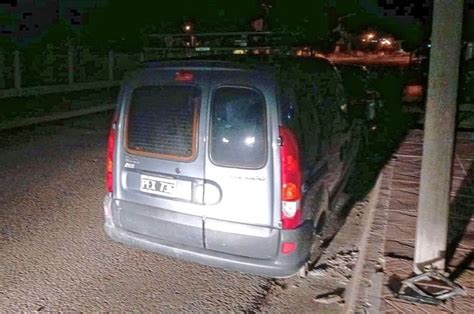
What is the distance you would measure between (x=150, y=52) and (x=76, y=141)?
17.0 m

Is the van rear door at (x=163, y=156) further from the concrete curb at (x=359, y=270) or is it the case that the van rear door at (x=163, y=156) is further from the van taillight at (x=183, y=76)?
the concrete curb at (x=359, y=270)

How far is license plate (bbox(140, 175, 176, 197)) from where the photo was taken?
4.27 meters

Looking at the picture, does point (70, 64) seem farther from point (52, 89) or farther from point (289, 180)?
point (289, 180)

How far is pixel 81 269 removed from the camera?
4855 mm

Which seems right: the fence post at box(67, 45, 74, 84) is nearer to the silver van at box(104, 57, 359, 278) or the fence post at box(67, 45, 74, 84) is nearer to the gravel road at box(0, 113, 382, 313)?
the gravel road at box(0, 113, 382, 313)

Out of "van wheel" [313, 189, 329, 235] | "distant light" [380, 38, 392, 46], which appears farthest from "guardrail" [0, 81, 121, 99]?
"distant light" [380, 38, 392, 46]

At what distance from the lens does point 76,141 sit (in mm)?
11195

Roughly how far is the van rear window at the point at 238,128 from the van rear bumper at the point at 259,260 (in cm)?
62

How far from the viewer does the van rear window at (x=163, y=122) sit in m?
4.12

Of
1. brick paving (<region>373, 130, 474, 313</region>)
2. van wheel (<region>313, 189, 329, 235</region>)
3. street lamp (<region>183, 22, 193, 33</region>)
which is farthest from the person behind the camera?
street lamp (<region>183, 22, 193, 33</region>)

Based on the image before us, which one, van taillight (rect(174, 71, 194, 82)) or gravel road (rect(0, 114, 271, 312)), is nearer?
van taillight (rect(174, 71, 194, 82))

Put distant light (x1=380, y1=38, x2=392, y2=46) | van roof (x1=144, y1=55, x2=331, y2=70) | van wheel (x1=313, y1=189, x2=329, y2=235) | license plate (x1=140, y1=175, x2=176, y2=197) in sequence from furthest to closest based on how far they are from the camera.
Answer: distant light (x1=380, y1=38, x2=392, y2=46), van wheel (x1=313, y1=189, x2=329, y2=235), license plate (x1=140, y1=175, x2=176, y2=197), van roof (x1=144, y1=55, x2=331, y2=70)

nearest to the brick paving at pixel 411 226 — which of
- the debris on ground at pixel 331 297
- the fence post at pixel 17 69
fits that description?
the debris on ground at pixel 331 297

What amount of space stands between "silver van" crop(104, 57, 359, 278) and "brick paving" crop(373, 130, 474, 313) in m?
0.87
